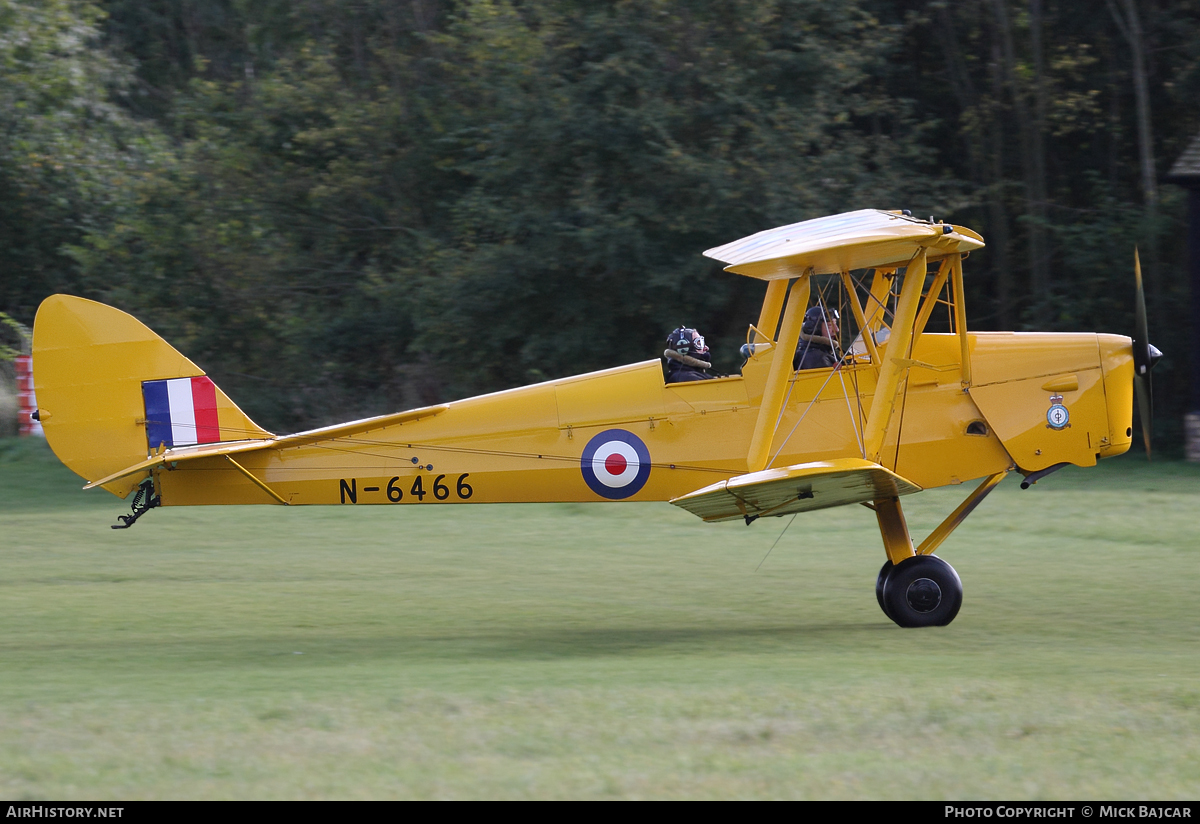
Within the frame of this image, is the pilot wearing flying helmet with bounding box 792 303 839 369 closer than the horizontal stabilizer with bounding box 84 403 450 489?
No

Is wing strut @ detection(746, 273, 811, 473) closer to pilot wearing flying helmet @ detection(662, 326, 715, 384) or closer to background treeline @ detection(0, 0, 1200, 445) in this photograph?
pilot wearing flying helmet @ detection(662, 326, 715, 384)

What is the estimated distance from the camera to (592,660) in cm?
770

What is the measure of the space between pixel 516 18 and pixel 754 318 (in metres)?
6.80

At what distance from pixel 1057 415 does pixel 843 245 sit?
2.04 m

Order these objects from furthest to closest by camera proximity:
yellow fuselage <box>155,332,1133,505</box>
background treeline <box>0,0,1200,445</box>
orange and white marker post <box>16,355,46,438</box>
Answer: background treeline <box>0,0,1200,445</box>
orange and white marker post <box>16,355,46,438</box>
yellow fuselage <box>155,332,1133,505</box>

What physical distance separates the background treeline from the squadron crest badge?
11.8 metres

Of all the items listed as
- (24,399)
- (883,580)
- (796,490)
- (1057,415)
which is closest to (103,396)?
(796,490)

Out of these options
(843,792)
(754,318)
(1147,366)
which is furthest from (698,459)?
(754,318)

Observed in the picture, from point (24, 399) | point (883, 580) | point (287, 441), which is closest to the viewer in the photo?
point (287, 441)

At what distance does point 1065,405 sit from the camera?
8.27m

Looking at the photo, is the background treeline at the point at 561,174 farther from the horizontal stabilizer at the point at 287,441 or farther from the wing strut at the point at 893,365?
the wing strut at the point at 893,365

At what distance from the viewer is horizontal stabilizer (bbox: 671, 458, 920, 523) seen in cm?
725

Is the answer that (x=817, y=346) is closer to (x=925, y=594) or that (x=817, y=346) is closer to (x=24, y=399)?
(x=925, y=594)

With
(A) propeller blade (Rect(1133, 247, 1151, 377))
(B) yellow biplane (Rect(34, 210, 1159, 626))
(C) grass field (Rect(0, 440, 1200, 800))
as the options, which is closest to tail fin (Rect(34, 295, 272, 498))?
(B) yellow biplane (Rect(34, 210, 1159, 626))
